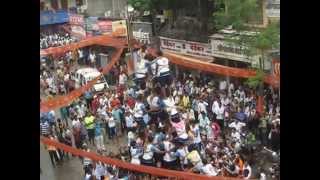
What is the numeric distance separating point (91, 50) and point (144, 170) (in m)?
0.75

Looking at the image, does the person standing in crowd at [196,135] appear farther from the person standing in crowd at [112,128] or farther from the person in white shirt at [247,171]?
the person standing in crowd at [112,128]

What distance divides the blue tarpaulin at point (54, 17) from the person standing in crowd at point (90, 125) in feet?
1.87

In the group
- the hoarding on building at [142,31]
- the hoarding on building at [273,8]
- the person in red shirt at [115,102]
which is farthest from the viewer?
the person in red shirt at [115,102]

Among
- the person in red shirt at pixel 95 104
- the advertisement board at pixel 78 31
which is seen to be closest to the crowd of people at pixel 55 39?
the advertisement board at pixel 78 31

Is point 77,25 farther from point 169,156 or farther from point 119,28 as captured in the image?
point 169,156

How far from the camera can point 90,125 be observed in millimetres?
3148

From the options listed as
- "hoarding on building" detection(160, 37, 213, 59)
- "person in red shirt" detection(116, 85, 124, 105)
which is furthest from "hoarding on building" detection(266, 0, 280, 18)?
"person in red shirt" detection(116, 85, 124, 105)

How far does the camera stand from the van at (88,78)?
3.12 meters

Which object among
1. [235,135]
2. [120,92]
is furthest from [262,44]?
[120,92]

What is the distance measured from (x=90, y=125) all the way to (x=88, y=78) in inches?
10.8

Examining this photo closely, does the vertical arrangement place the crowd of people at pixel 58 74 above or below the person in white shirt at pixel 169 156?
above
